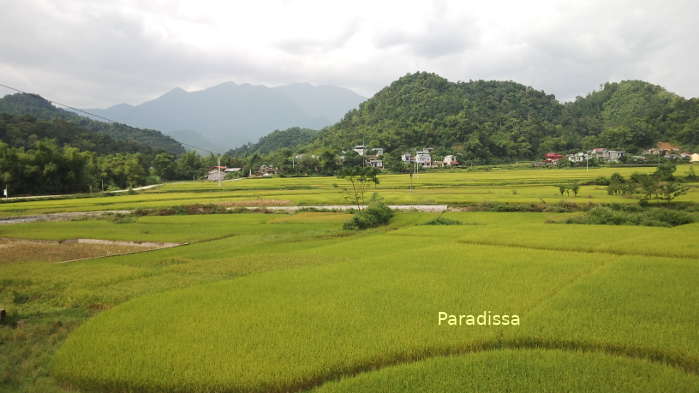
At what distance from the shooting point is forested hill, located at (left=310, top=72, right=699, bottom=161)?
255ft

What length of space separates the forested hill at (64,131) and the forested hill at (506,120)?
4424 centimetres

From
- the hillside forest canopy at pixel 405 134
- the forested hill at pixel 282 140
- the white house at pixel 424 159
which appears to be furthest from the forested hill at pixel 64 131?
the white house at pixel 424 159

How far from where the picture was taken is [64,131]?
227 ft

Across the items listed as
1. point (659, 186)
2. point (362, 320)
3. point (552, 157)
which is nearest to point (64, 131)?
point (362, 320)

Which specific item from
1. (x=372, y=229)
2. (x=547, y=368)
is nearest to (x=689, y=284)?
(x=547, y=368)

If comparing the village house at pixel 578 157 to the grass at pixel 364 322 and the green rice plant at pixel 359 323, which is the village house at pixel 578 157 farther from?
the green rice plant at pixel 359 323

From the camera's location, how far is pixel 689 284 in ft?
27.9

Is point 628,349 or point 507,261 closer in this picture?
point 628,349

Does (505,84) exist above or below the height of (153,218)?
above

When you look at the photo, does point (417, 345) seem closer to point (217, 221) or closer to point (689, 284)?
point (689, 284)

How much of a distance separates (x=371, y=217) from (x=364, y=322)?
1420 cm

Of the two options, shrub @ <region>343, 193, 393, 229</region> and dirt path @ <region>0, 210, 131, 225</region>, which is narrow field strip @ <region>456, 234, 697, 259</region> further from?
dirt path @ <region>0, 210, 131, 225</region>

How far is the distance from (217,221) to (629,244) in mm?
19870

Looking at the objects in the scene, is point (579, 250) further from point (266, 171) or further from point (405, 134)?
point (405, 134)
